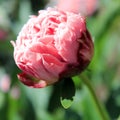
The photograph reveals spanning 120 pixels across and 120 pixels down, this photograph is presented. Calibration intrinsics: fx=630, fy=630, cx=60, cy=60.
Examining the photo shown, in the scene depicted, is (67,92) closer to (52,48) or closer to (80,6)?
(52,48)

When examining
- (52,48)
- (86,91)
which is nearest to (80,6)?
(86,91)

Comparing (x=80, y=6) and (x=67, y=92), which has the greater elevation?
(x=67, y=92)

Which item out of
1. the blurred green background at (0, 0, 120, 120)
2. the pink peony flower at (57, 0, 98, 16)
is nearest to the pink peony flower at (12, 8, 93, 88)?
the blurred green background at (0, 0, 120, 120)

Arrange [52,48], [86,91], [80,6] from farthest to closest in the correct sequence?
[80,6], [86,91], [52,48]

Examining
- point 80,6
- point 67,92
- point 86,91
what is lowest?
point 80,6

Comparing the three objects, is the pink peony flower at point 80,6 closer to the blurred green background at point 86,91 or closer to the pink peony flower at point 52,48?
the blurred green background at point 86,91

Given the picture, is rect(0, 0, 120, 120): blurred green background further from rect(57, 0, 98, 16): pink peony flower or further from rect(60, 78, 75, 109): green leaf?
rect(60, 78, 75, 109): green leaf
